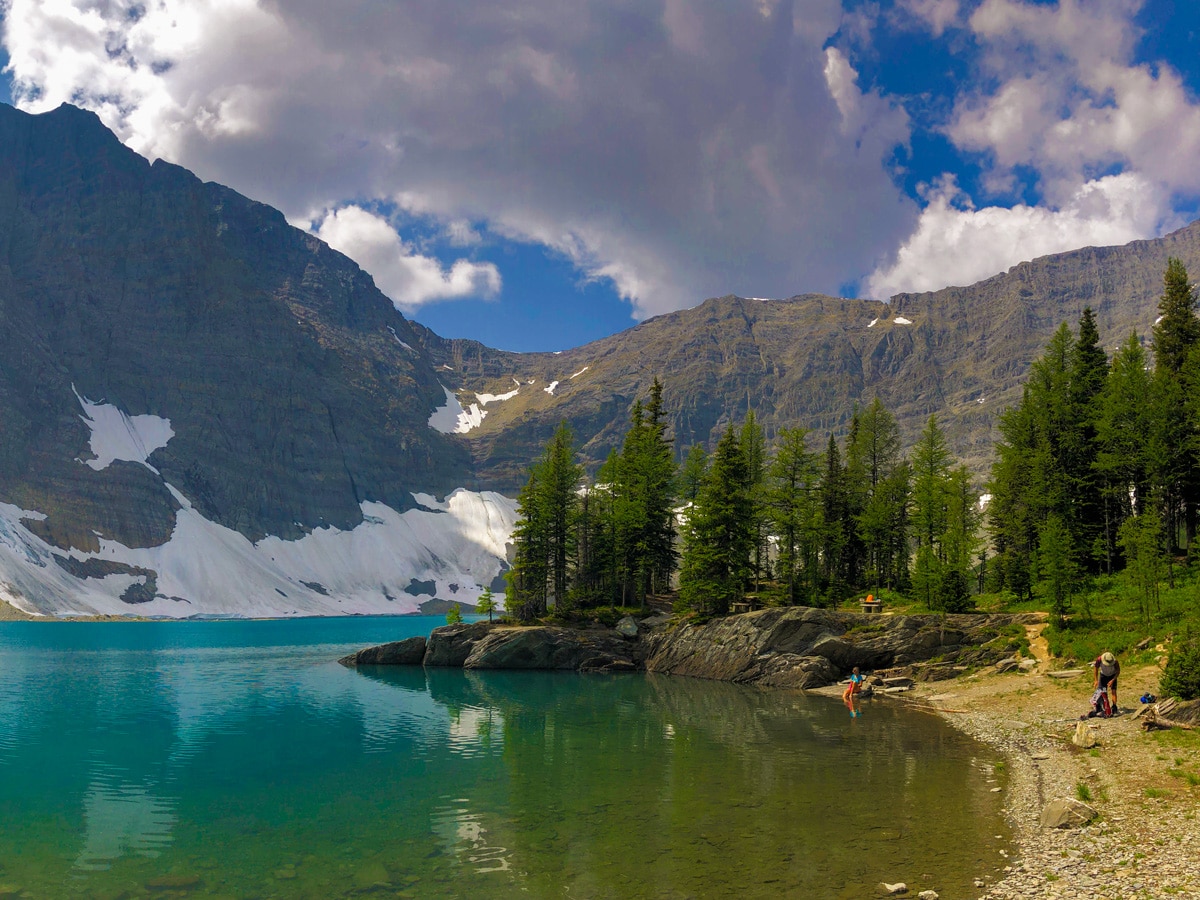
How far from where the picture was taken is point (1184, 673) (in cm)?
2730

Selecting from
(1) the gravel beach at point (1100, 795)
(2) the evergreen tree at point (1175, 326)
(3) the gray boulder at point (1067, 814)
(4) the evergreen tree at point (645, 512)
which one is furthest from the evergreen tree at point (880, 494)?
(3) the gray boulder at point (1067, 814)

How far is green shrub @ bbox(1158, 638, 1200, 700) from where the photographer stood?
27016 mm

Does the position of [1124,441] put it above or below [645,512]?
above

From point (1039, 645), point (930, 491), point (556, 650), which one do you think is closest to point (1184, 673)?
point (1039, 645)

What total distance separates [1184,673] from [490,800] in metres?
24.2

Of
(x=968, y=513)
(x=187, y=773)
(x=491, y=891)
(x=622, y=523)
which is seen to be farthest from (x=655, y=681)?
(x=491, y=891)

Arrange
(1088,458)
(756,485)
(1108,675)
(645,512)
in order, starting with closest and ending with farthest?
(1108,675) → (1088,458) → (645,512) → (756,485)

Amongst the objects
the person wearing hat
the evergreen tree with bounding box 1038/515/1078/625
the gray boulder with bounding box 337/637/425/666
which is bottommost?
the gray boulder with bounding box 337/637/425/666

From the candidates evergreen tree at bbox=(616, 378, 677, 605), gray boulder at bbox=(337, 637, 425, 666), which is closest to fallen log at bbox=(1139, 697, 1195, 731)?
evergreen tree at bbox=(616, 378, 677, 605)

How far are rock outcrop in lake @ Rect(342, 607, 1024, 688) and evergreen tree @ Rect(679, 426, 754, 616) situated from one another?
2.53 m

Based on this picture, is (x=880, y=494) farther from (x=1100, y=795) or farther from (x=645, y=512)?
(x=1100, y=795)

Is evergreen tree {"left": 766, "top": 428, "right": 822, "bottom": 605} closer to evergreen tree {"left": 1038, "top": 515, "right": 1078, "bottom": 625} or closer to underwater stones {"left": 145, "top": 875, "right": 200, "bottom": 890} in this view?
evergreen tree {"left": 1038, "top": 515, "right": 1078, "bottom": 625}

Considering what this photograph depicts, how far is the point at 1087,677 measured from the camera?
3794 cm

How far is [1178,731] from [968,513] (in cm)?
4188
